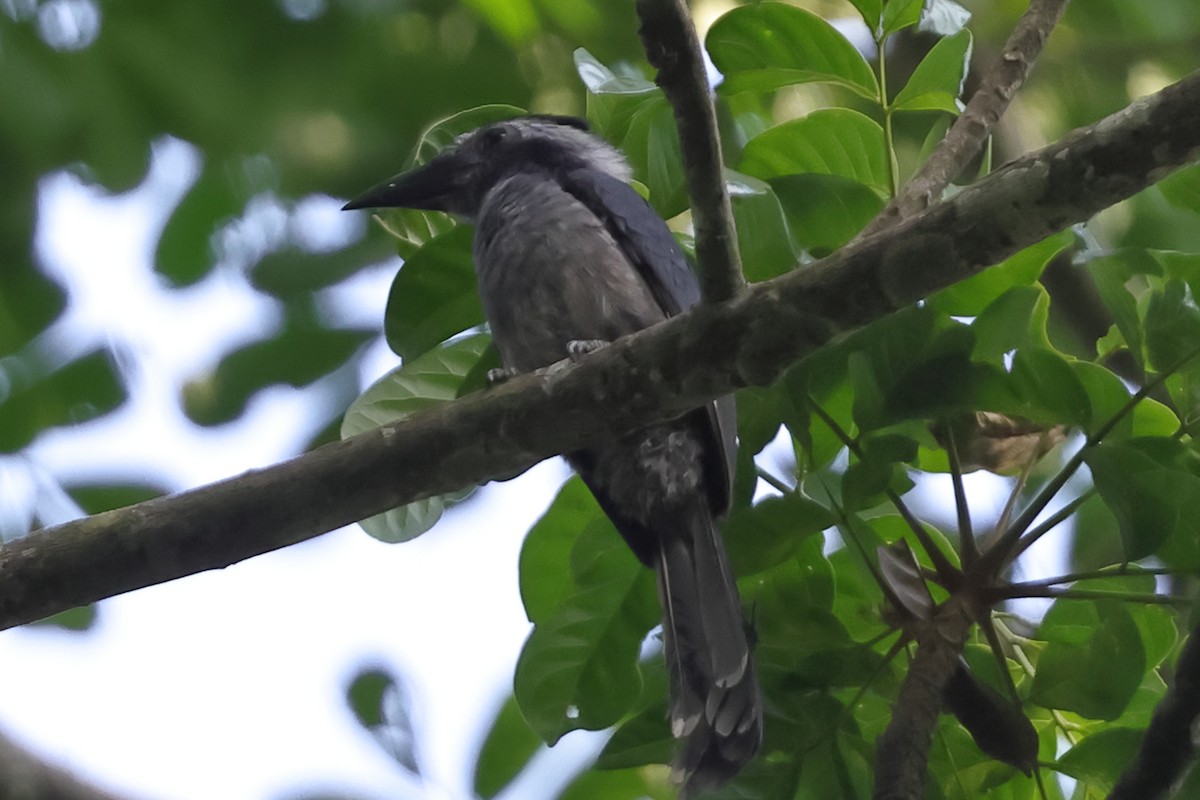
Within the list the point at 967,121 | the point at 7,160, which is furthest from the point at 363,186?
the point at 967,121

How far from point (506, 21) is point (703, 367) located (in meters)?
1.16

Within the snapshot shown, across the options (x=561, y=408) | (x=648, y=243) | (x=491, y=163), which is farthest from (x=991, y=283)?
(x=491, y=163)

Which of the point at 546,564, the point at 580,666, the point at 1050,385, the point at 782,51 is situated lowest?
the point at 580,666

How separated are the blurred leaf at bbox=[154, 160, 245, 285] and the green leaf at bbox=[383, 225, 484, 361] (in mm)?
554

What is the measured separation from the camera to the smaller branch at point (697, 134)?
1676 millimetres

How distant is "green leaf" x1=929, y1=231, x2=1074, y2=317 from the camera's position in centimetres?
207

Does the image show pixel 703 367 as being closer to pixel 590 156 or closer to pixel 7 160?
pixel 590 156

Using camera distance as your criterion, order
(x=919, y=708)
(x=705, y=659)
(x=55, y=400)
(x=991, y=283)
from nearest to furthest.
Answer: (x=919, y=708)
(x=991, y=283)
(x=705, y=659)
(x=55, y=400)

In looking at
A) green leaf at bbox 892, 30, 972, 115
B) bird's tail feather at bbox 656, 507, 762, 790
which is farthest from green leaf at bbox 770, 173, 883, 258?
bird's tail feather at bbox 656, 507, 762, 790

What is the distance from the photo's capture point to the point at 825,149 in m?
2.21

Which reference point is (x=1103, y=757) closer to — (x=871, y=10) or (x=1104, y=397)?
(x=1104, y=397)

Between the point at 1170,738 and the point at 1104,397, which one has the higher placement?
the point at 1104,397

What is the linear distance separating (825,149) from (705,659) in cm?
88

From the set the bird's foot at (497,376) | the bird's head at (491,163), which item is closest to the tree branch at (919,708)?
the bird's foot at (497,376)
